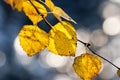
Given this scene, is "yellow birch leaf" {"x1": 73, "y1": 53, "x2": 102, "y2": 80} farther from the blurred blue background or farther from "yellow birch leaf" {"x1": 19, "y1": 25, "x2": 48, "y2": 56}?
the blurred blue background

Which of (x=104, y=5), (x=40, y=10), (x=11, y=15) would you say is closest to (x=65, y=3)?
(x=104, y=5)

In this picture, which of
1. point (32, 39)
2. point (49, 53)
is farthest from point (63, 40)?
point (49, 53)

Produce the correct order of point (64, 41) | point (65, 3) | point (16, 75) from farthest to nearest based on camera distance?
point (65, 3) → point (16, 75) → point (64, 41)

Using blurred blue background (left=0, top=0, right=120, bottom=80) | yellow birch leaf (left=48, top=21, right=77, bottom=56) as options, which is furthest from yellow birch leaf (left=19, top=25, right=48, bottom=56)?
blurred blue background (left=0, top=0, right=120, bottom=80)

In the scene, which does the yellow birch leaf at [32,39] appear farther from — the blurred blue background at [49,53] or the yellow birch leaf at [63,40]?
the blurred blue background at [49,53]

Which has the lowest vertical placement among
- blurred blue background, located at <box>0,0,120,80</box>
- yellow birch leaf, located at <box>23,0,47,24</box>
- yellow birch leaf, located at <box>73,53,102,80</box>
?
yellow birch leaf, located at <box>73,53,102,80</box>

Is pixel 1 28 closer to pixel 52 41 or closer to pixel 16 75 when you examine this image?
pixel 16 75

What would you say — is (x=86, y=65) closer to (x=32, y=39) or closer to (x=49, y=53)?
(x=32, y=39)
